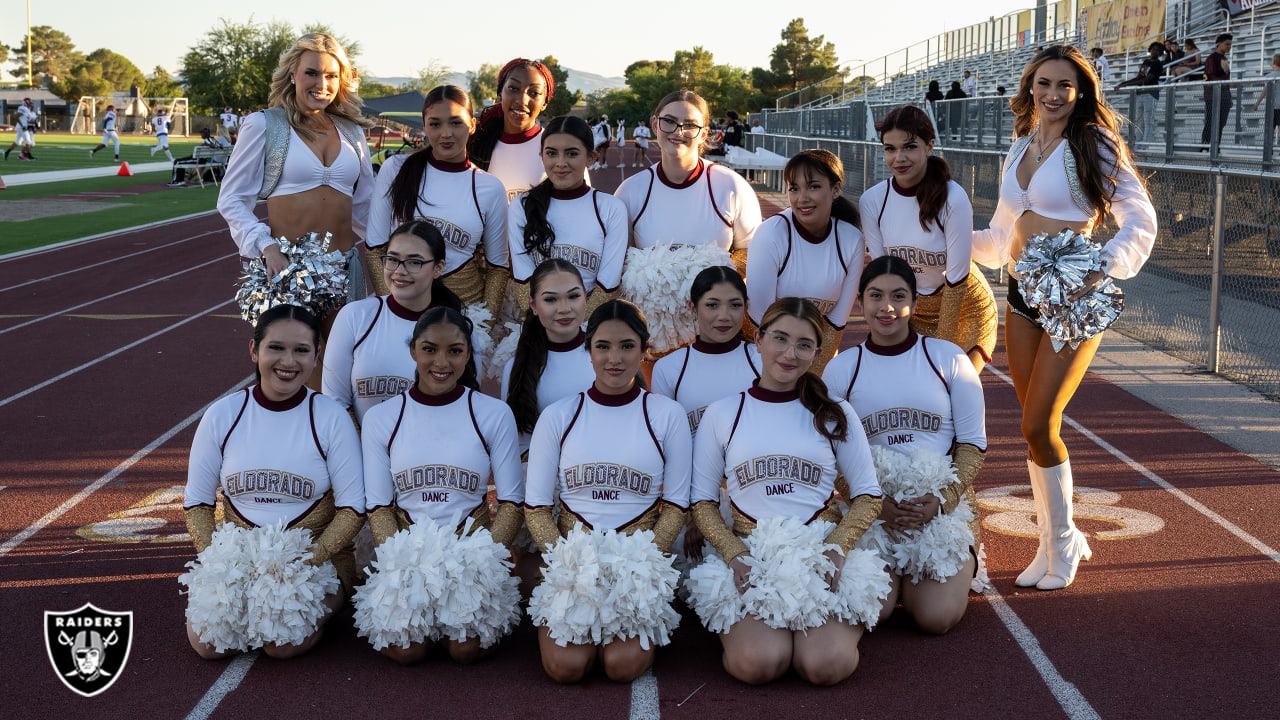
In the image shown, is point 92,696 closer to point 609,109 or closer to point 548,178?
point 548,178

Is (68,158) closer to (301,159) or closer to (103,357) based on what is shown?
(103,357)

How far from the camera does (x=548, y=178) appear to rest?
443cm

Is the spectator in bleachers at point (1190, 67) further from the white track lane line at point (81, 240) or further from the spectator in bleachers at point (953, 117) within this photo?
the white track lane line at point (81, 240)

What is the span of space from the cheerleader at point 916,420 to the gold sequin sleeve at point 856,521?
0.18 meters

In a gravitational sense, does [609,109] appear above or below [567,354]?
above

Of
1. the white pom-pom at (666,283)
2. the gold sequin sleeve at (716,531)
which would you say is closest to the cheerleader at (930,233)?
the white pom-pom at (666,283)

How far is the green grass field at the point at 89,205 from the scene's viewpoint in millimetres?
17234

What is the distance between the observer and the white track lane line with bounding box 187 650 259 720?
330cm

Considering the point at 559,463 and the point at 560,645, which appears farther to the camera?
the point at 559,463

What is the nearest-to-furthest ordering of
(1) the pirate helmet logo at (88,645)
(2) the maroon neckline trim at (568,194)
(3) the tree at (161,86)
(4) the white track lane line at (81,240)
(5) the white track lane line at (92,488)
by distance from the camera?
(1) the pirate helmet logo at (88,645), (2) the maroon neckline trim at (568,194), (5) the white track lane line at (92,488), (4) the white track lane line at (81,240), (3) the tree at (161,86)

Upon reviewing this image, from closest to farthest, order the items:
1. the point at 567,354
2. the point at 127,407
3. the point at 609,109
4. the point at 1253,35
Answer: the point at 567,354 → the point at 127,407 → the point at 1253,35 → the point at 609,109

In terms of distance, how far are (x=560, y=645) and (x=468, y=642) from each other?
31cm

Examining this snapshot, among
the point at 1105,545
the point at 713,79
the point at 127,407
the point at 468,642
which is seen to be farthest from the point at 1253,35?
the point at 713,79

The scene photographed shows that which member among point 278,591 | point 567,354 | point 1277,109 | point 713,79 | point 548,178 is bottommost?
point 278,591
